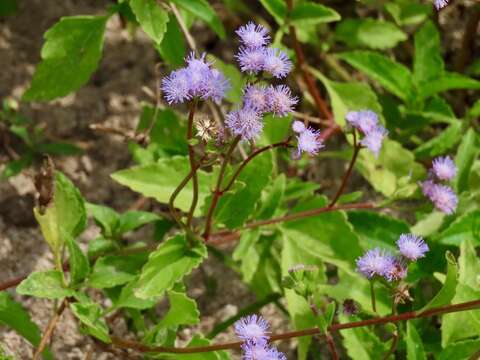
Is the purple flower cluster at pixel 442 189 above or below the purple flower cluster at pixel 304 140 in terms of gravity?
above

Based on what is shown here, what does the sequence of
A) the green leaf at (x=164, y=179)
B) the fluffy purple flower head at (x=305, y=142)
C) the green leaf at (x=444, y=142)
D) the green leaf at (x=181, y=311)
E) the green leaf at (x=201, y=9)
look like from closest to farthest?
1. the fluffy purple flower head at (x=305, y=142)
2. the green leaf at (x=181, y=311)
3. the green leaf at (x=164, y=179)
4. the green leaf at (x=201, y=9)
5. the green leaf at (x=444, y=142)

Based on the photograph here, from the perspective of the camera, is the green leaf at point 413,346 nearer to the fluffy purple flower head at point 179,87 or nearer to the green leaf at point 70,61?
the fluffy purple flower head at point 179,87

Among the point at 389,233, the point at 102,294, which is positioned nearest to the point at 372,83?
the point at 389,233

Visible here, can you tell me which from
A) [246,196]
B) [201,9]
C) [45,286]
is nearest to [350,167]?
[246,196]

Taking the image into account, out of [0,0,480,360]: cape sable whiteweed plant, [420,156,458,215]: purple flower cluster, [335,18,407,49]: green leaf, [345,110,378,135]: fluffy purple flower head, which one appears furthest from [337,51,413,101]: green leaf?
[345,110,378,135]: fluffy purple flower head

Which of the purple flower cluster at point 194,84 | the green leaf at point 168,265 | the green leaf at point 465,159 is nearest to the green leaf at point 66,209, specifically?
the green leaf at point 168,265

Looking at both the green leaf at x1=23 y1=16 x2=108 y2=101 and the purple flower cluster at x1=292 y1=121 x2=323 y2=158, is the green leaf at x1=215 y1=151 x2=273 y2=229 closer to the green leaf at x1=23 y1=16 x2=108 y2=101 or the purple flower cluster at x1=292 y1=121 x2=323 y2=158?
the purple flower cluster at x1=292 y1=121 x2=323 y2=158
